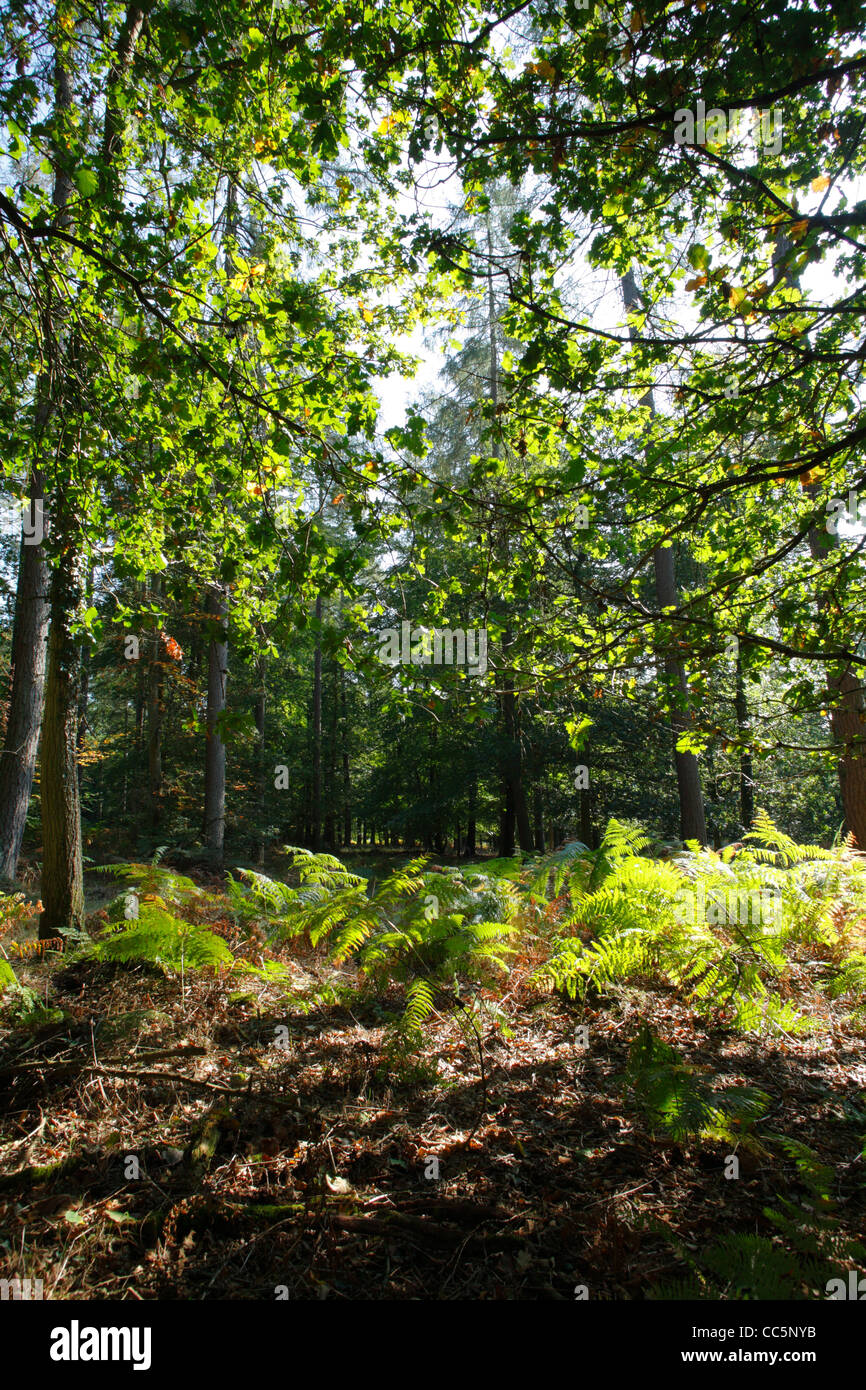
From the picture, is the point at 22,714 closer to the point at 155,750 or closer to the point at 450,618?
the point at 450,618

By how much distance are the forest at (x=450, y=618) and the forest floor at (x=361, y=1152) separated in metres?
0.02

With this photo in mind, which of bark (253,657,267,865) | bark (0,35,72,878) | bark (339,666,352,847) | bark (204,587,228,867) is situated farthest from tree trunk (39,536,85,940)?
bark (339,666,352,847)

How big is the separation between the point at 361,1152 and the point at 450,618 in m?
2.84

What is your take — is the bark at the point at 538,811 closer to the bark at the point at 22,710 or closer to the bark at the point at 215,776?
the bark at the point at 215,776

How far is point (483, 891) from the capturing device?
5.80m

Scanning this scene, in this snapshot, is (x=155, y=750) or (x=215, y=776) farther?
(x=155, y=750)

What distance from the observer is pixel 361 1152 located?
8.93 feet

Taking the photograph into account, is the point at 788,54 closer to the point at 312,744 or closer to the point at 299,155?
the point at 299,155

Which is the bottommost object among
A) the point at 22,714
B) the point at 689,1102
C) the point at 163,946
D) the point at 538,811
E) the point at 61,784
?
the point at 689,1102

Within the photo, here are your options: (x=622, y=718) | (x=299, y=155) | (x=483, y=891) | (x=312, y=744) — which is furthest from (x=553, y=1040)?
(x=312, y=744)

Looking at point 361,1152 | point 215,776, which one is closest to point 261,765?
point 215,776

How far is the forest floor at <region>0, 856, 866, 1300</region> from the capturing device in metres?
2.11

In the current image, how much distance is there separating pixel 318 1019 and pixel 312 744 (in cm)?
1843

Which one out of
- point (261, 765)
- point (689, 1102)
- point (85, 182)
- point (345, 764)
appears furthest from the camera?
point (345, 764)
